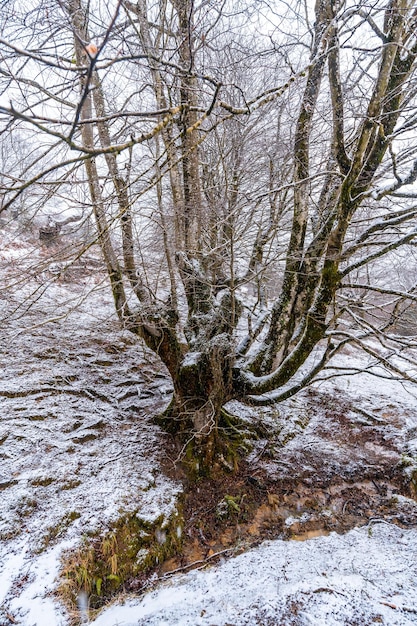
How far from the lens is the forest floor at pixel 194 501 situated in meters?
2.55

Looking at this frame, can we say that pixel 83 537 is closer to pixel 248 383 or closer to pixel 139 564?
pixel 139 564

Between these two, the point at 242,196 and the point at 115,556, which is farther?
the point at 242,196

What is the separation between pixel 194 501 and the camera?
3504 millimetres

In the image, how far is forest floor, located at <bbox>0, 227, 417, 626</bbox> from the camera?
2549mm

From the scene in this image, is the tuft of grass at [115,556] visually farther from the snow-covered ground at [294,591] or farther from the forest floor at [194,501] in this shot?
the snow-covered ground at [294,591]

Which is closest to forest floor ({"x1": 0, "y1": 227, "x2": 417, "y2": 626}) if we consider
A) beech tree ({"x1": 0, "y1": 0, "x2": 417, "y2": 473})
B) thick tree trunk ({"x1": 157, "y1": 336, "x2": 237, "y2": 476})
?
thick tree trunk ({"x1": 157, "y1": 336, "x2": 237, "y2": 476})

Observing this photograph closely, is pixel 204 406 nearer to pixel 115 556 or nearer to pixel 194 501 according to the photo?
pixel 194 501

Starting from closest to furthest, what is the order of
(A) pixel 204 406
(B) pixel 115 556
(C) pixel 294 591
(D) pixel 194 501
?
(C) pixel 294 591, (B) pixel 115 556, (D) pixel 194 501, (A) pixel 204 406

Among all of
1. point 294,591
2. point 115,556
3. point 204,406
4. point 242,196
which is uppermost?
point 242,196

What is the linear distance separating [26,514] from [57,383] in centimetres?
205

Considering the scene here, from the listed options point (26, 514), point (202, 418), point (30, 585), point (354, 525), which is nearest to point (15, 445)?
point (26, 514)

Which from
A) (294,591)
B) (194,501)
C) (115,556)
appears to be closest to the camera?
(294,591)

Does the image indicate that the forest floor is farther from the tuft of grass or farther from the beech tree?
the beech tree

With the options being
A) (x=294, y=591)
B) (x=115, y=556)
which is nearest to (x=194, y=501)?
(x=115, y=556)
